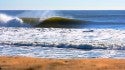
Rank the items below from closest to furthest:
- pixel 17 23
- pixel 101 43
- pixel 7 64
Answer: pixel 7 64 → pixel 101 43 → pixel 17 23

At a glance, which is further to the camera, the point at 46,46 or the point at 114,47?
the point at 46,46

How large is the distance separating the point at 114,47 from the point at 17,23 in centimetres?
2251

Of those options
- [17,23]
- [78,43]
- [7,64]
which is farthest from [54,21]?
[7,64]

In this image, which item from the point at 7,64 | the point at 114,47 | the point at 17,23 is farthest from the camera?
the point at 17,23

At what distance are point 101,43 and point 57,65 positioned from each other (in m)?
6.23

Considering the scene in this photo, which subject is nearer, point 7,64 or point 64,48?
point 7,64

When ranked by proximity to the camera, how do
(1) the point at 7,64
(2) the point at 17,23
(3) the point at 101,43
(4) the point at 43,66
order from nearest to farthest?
(4) the point at 43,66 < (1) the point at 7,64 < (3) the point at 101,43 < (2) the point at 17,23

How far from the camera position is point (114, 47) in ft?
39.7

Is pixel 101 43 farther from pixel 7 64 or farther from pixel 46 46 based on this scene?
pixel 7 64

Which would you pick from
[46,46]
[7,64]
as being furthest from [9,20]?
[7,64]

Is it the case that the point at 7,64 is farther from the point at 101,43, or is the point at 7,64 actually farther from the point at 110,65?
the point at 101,43

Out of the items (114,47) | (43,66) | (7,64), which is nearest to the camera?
(43,66)

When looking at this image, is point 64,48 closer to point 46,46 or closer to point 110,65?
point 46,46

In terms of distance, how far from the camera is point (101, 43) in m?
13.0
